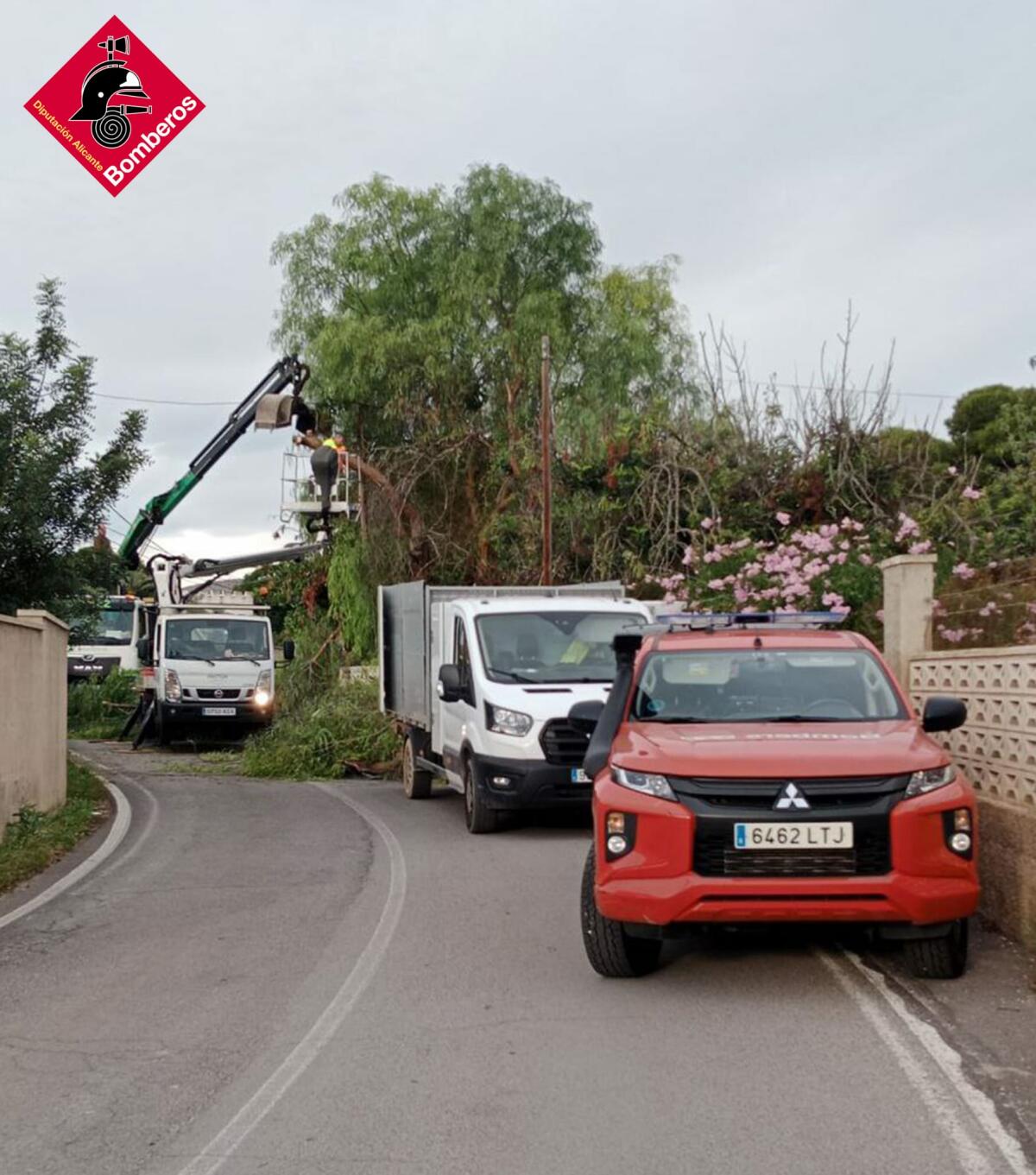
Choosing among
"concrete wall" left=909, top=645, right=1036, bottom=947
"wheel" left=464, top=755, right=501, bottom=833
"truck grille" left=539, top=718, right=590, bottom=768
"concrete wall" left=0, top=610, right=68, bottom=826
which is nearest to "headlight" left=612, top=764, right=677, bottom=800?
"concrete wall" left=909, top=645, right=1036, bottom=947

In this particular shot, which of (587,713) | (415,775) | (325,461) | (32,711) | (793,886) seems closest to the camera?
(793,886)

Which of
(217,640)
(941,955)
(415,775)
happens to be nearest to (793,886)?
(941,955)

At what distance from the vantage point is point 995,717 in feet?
31.3

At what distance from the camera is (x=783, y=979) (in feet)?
25.2

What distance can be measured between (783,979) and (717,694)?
1.70 metres

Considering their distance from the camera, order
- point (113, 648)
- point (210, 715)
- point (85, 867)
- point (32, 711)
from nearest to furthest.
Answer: point (85, 867) → point (32, 711) → point (210, 715) → point (113, 648)

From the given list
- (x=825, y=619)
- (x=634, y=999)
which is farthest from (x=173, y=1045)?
(x=825, y=619)

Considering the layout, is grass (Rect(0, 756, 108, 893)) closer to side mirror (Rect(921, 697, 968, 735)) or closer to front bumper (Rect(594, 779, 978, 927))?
front bumper (Rect(594, 779, 978, 927))

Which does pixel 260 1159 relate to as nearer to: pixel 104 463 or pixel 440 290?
pixel 104 463

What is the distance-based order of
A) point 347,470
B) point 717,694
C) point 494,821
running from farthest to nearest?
1. point 347,470
2. point 494,821
3. point 717,694

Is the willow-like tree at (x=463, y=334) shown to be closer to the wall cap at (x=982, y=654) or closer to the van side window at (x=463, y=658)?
the van side window at (x=463, y=658)

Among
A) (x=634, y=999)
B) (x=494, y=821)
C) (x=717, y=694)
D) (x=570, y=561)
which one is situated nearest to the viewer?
(x=634, y=999)

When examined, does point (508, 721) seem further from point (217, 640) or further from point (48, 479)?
point (217, 640)

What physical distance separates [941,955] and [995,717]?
2.39 m
